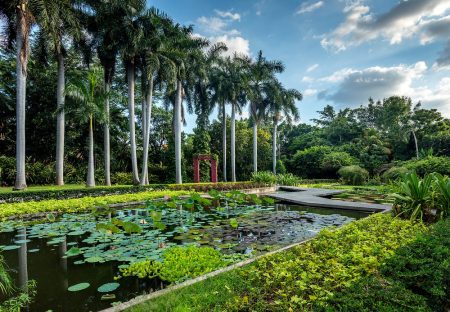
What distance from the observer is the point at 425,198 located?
6.74 metres

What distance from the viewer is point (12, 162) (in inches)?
774

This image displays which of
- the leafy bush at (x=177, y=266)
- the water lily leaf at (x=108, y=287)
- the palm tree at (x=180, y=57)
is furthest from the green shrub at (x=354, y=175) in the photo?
the water lily leaf at (x=108, y=287)

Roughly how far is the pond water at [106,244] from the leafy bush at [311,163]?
2473cm

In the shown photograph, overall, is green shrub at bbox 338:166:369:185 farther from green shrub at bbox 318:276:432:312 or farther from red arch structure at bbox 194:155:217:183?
green shrub at bbox 318:276:432:312

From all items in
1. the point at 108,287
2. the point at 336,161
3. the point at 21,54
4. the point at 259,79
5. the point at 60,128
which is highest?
the point at 259,79

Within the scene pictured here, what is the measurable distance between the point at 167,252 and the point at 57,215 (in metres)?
6.40

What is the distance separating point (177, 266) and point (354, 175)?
83.0ft

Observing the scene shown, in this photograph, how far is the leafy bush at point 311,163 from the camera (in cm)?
3266

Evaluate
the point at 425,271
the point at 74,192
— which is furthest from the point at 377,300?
the point at 74,192

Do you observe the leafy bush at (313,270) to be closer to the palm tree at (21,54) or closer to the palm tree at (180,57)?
the palm tree at (21,54)

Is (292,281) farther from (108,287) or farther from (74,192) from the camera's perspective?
(74,192)

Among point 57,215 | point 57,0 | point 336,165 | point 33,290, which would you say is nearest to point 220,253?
point 33,290

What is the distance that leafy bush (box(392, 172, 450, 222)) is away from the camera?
6.57 meters

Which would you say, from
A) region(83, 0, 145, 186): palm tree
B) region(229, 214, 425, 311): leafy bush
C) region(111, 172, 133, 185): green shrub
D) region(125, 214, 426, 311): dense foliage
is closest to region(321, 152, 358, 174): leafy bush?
region(111, 172, 133, 185): green shrub
